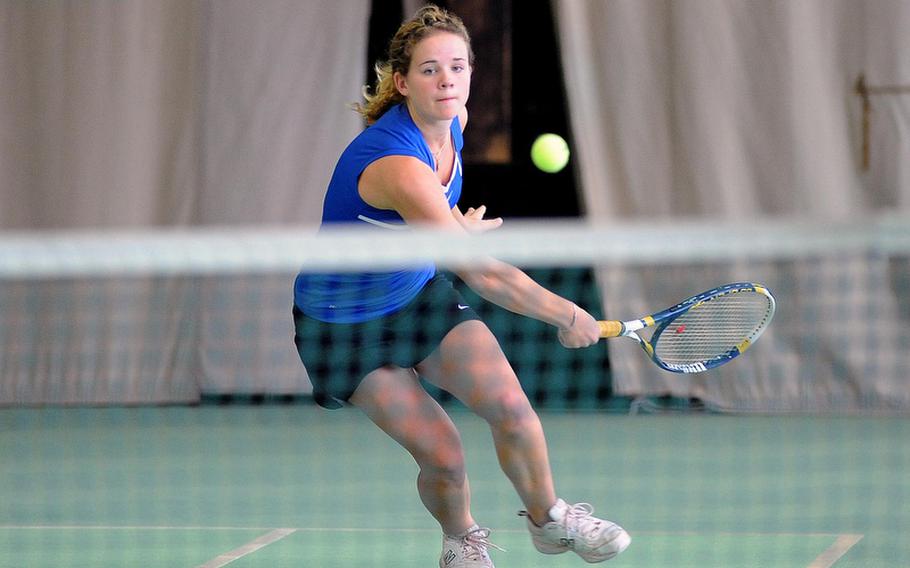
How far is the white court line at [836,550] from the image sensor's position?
3670mm

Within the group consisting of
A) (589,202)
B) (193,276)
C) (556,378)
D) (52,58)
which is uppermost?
(52,58)

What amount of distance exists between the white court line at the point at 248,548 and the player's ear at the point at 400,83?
4.57 ft

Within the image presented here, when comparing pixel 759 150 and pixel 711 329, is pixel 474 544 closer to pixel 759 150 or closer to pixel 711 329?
pixel 711 329

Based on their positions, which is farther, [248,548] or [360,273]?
[248,548]

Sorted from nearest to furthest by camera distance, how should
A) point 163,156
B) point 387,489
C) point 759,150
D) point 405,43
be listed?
→ point 405,43, point 387,489, point 759,150, point 163,156

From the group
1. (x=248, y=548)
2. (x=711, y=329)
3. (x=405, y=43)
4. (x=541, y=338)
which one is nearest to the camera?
(x=405, y=43)

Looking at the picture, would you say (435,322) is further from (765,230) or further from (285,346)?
(285,346)

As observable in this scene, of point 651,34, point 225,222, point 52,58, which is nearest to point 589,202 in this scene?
point 651,34

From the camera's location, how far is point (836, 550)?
386cm

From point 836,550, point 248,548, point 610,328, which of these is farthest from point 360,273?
point 836,550

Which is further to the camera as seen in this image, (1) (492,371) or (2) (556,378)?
(2) (556,378)

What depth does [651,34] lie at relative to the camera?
7.09 meters

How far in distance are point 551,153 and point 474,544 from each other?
4223mm

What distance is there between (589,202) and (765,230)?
14.5 feet
